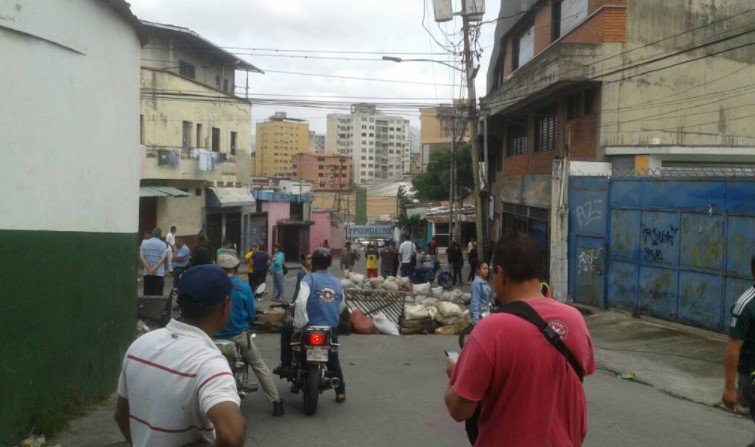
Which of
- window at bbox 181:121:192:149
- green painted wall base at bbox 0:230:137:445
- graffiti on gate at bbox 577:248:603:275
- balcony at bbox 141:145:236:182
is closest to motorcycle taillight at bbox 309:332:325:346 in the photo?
green painted wall base at bbox 0:230:137:445

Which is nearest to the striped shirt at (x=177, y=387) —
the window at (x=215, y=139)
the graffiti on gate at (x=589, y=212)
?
the graffiti on gate at (x=589, y=212)

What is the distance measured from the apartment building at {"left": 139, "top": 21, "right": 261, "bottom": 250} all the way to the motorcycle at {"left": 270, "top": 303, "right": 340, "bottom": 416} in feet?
70.8

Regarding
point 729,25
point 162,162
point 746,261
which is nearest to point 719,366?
point 746,261

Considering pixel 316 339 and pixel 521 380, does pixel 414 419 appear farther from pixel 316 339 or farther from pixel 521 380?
pixel 521 380

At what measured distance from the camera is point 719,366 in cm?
1053

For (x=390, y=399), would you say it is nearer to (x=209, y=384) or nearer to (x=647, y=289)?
(x=209, y=384)

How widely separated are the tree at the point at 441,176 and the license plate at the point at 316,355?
47.7 meters

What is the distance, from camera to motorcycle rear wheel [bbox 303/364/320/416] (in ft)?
24.5

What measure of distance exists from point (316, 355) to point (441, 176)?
2176 inches

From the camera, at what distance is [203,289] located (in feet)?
9.71

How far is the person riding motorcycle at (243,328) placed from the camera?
7.33m

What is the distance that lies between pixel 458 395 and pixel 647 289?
41.4 feet

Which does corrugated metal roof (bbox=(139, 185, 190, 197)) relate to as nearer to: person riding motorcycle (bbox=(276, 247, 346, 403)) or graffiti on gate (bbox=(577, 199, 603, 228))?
graffiti on gate (bbox=(577, 199, 603, 228))

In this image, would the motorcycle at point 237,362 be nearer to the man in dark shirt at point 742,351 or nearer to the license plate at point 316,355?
the license plate at point 316,355
